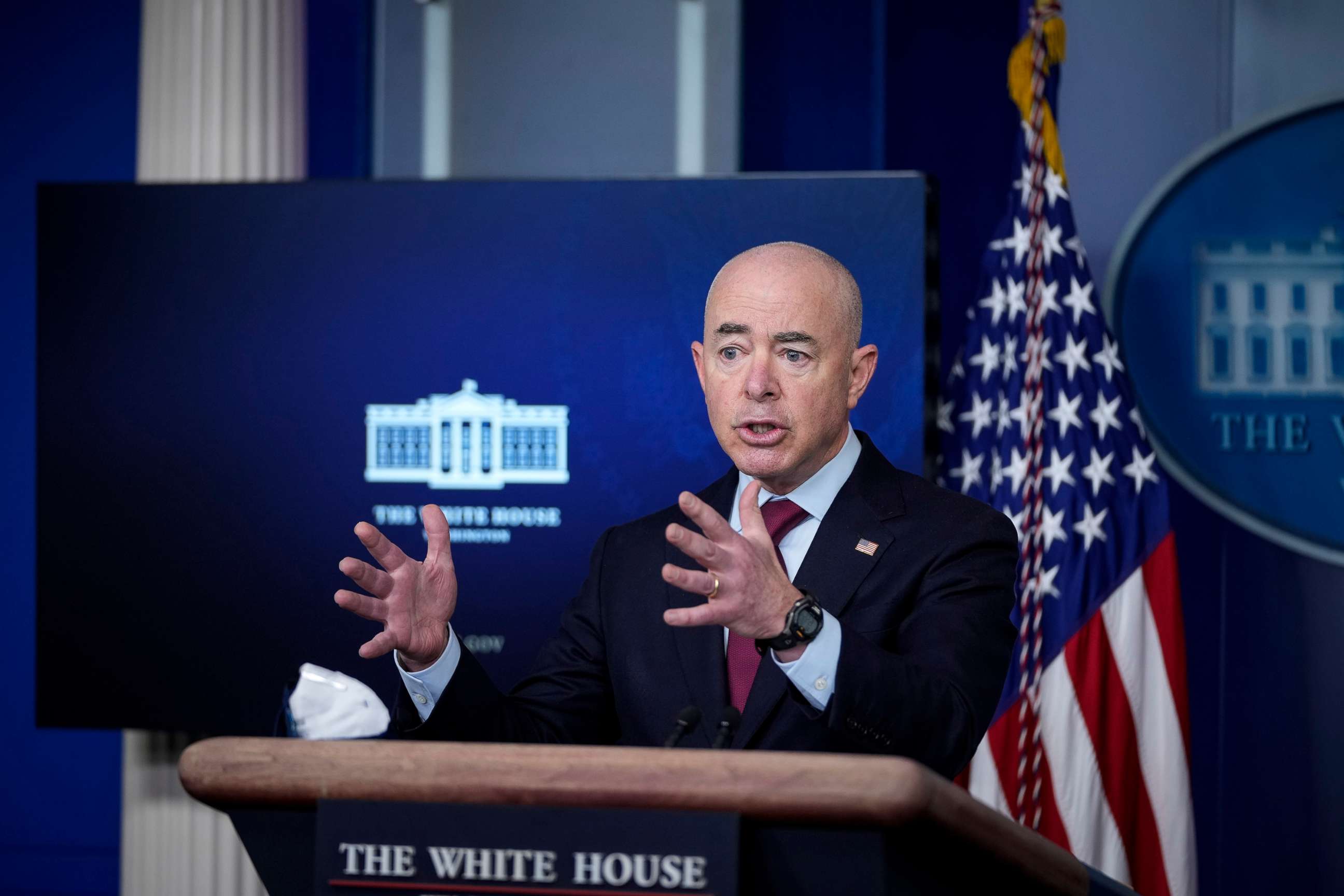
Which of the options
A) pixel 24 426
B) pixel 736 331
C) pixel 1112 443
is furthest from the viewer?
pixel 24 426

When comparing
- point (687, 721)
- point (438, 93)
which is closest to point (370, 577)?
point (687, 721)

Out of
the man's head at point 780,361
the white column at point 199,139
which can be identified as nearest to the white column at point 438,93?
the white column at point 199,139

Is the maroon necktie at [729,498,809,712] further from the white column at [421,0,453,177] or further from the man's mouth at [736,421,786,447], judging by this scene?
the white column at [421,0,453,177]

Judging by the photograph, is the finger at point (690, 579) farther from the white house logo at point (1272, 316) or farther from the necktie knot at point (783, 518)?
the white house logo at point (1272, 316)

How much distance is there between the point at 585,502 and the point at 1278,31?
92.5 inches

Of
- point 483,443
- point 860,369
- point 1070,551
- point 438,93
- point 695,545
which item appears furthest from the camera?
point 438,93

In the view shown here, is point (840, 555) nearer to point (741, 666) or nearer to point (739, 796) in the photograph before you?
point (741, 666)

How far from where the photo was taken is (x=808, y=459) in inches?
78.6

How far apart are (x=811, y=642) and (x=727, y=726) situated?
13 cm

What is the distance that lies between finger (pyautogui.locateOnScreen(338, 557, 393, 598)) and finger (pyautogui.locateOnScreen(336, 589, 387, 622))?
13 mm

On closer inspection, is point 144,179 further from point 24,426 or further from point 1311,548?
point 1311,548

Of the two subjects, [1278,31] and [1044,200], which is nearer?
[1044,200]

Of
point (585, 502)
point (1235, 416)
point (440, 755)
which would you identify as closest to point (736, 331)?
point (440, 755)

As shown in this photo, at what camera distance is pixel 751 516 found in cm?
140
